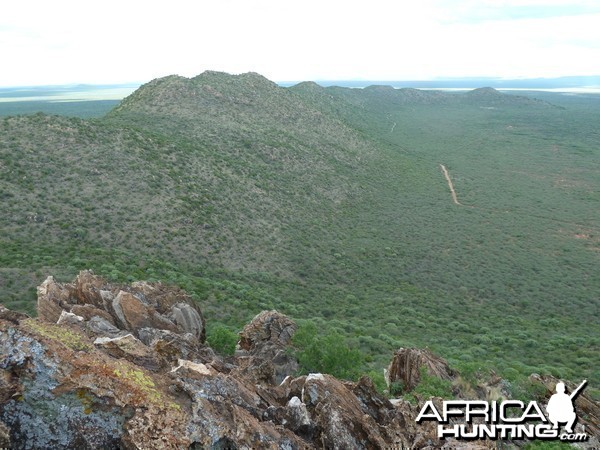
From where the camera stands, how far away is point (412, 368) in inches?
723

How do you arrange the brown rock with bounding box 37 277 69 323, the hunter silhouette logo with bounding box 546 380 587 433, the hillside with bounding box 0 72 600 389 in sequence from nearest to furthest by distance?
the hunter silhouette logo with bounding box 546 380 587 433 < the brown rock with bounding box 37 277 69 323 < the hillside with bounding box 0 72 600 389

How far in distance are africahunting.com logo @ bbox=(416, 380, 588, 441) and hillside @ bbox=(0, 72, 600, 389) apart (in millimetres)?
5675

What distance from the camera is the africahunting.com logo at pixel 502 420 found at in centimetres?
1227

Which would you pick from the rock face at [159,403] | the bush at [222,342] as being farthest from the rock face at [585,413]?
the bush at [222,342]

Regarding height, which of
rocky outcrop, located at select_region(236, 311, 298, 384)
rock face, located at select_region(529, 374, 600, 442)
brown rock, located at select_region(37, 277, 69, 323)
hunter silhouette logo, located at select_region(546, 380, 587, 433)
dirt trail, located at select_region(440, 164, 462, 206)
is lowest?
dirt trail, located at select_region(440, 164, 462, 206)

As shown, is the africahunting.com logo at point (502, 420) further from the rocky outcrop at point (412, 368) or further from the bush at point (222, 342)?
the bush at point (222, 342)

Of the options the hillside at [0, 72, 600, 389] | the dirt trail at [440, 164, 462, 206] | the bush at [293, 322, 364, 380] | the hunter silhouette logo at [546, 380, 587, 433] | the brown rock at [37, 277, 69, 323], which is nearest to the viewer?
the hunter silhouette logo at [546, 380, 587, 433]

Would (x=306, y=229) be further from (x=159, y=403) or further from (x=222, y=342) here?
(x=159, y=403)

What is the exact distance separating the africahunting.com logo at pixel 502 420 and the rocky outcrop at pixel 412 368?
3852mm

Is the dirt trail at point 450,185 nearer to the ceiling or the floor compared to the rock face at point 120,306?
nearer to the floor

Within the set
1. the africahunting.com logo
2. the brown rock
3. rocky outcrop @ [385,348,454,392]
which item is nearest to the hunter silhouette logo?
the africahunting.com logo

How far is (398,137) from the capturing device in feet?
433

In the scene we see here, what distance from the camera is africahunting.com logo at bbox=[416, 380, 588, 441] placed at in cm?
1227

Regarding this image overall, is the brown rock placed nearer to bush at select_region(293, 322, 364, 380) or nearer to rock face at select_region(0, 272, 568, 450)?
rock face at select_region(0, 272, 568, 450)
